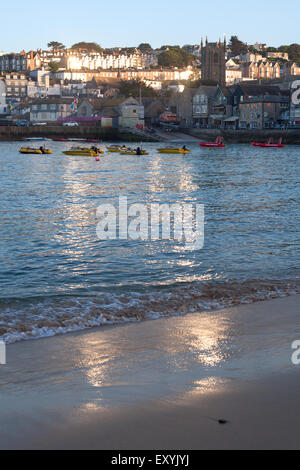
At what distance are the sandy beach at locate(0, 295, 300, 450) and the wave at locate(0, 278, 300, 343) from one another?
1.92 feet

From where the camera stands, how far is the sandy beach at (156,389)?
16.0 feet

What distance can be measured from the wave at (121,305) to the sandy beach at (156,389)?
0.58m

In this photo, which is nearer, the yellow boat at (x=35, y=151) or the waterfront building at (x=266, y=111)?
the yellow boat at (x=35, y=151)

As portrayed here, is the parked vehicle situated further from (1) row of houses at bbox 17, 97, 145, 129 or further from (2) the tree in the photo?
(2) the tree

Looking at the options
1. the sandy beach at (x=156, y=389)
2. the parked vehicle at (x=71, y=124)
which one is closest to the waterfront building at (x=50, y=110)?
the parked vehicle at (x=71, y=124)

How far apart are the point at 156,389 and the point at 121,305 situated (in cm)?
471

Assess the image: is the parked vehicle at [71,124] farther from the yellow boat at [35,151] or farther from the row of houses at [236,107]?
the yellow boat at [35,151]

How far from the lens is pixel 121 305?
35.1 feet

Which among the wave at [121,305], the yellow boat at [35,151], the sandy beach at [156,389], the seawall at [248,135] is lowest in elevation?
the sandy beach at [156,389]

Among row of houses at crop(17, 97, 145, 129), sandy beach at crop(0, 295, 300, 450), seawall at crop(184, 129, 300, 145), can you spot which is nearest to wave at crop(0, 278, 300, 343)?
sandy beach at crop(0, 295, 300, 450)

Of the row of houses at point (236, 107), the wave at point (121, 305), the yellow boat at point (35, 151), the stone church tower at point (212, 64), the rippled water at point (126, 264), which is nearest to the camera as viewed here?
the wave at point (121, 305)

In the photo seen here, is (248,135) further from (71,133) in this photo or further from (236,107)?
(71,133)

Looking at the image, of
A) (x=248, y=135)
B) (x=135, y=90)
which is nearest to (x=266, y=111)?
(x=248, y=135)
